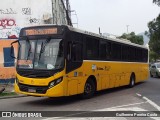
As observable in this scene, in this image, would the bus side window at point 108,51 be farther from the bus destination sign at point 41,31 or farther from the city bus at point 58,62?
the bus destination sign at point 41,31

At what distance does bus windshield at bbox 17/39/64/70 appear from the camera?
13.6m

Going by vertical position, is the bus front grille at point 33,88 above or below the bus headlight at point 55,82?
below

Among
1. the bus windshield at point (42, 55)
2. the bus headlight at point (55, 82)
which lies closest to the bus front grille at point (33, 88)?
the bus headlight at point (55, 82)

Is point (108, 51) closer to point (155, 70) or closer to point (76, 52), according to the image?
point (76, 52)

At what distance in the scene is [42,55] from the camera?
1370 cm

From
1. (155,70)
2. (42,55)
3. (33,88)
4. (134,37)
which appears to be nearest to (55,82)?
(33,88)

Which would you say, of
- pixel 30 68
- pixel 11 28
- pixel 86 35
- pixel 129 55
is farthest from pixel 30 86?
pixel 11 28

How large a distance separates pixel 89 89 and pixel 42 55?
10.6 feet

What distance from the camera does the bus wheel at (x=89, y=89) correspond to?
15.6 m

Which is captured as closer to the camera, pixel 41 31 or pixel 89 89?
pixel 41 31

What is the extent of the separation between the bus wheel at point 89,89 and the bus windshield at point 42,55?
2.50 metres

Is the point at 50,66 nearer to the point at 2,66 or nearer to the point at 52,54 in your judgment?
the point at 52,54

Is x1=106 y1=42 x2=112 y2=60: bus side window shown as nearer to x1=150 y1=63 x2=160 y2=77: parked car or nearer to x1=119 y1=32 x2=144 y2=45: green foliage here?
x1=150 y1=63 x2=160 y2=77: parked car

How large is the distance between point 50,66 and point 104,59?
4.78 meters
